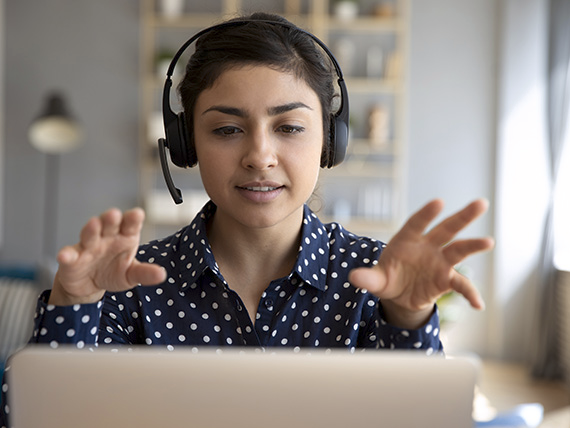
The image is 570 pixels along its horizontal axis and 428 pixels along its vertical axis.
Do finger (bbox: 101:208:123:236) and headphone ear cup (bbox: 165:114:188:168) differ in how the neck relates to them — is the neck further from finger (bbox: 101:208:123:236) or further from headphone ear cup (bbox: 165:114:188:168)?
finger (bbox: 101:208:123:236)

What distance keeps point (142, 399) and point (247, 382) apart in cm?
9

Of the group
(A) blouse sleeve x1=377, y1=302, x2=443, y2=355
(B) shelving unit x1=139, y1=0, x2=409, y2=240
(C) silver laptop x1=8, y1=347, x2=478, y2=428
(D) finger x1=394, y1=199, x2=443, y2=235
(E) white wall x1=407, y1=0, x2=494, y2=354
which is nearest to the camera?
(C) silver laptop x1=8, y1=347, x2=478, y2=428

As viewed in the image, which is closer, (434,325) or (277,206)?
(434,325)

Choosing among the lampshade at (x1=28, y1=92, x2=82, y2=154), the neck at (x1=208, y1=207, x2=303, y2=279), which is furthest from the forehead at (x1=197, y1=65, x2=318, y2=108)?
the lampshade at (x1=28, y1=92, x2=82, y2=154)

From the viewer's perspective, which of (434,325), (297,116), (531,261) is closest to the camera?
(434,325)

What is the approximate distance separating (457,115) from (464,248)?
14.0 feet

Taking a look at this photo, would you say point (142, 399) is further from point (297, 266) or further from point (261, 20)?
point (261, 20)

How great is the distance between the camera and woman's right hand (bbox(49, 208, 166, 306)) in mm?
792

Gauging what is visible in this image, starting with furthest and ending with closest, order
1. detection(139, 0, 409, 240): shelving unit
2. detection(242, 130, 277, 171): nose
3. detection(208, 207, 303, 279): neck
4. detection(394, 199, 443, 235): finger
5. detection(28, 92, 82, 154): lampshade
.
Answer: detection(139, 0, 409, 240): shelving unit < detection(28, 92, 82, 154): lampshade < detection(208, 207, 303, 279): neck < detection(242, 130, 277, 171): nose < detection(394, 199, 443, 235): finger

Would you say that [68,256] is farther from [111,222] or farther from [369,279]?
[369,279]

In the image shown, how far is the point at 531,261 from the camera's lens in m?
4.73

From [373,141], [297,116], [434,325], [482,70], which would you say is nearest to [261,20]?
[297,116]

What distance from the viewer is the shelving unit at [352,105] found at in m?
4.67

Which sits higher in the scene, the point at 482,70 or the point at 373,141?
the point at 482,70
